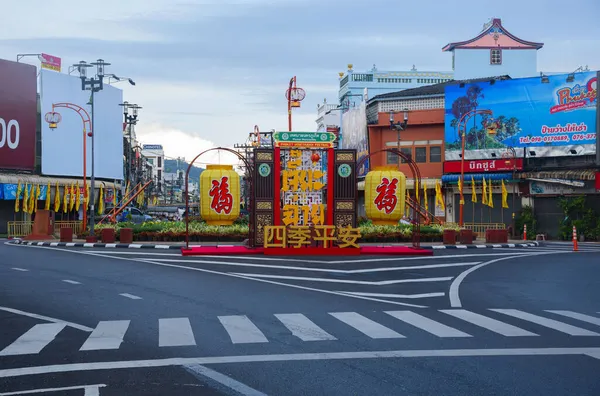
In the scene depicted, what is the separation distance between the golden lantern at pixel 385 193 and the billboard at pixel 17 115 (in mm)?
29887

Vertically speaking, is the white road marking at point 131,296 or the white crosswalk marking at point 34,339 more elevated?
the white road marking at point 131,296

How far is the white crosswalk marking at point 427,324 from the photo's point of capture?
11.2 meters

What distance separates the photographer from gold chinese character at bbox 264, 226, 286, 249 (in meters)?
28.4

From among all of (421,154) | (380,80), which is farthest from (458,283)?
(380,80)

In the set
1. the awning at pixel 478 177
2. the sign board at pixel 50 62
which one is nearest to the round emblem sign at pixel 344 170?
the awning at pixel 478 177

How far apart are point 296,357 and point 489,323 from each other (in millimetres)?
4484

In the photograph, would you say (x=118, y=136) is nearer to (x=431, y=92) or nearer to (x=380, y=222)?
(x=431, y=92)

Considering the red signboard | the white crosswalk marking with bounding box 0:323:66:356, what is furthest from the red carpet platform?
the red signboard

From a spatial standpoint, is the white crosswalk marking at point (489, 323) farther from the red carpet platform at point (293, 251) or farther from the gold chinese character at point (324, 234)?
the red carpet platform at point (293, 251)

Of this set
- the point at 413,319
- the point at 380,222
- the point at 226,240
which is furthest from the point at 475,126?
→ the point at 413,319

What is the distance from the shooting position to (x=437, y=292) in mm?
17250

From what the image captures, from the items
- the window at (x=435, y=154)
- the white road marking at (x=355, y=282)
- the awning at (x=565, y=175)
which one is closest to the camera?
the white road marking at (x=355, y=282)

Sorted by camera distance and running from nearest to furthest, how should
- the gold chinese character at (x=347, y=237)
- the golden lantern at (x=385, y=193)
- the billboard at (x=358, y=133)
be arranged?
the gold chinese character at (x=347, y=237) → the golden lantern at (x=385, y=193) → the billboard at (x=358, y=133)

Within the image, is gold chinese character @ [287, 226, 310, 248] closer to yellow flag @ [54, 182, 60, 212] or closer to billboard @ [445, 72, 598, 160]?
billboard @ [445, 72, 598, 160]
